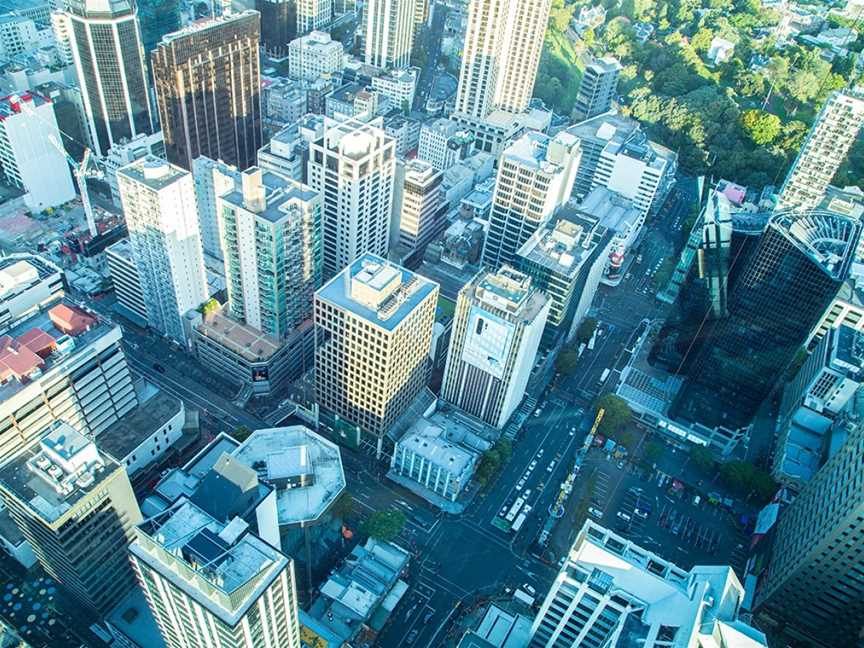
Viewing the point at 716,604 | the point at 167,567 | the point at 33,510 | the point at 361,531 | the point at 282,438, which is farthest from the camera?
the point at 361,531

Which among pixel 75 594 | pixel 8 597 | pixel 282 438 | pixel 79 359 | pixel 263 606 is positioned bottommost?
pixel 8 597

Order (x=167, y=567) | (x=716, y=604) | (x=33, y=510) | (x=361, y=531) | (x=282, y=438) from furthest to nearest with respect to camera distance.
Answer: (x=361, y=531) → (x=282, y=438) → (x=33, y=510) → (x=716, y=604) → (x=167, y=567)

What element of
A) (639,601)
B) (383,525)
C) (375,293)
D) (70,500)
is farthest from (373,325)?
(639,601)

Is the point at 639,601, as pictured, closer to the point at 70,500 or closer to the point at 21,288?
the point at 70,500

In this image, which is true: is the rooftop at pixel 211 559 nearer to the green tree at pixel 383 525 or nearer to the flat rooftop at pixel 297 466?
the flat rooftop at pixel 297 466

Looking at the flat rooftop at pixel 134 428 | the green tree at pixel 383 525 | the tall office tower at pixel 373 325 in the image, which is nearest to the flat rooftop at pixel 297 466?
the green tree at pixel 383 525

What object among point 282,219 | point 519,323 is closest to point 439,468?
point 519,323

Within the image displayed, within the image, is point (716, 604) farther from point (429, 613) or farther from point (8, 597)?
point (8, 597)
